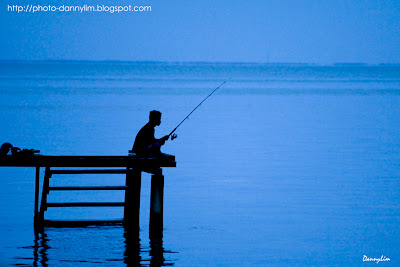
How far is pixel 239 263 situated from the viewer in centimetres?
1007

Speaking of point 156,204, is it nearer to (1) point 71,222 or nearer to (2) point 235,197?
(1) point 71,222

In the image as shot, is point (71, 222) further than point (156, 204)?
Yes

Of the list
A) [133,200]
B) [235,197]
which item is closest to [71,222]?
[133,200]

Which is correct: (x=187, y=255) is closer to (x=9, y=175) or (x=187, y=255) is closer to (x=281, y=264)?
(x=281, y=264)

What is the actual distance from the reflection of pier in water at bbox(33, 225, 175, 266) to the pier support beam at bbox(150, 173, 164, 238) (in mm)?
222

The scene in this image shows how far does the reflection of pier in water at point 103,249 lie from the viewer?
9.73 meters

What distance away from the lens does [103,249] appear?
10.3 m

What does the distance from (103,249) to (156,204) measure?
3.87 ft

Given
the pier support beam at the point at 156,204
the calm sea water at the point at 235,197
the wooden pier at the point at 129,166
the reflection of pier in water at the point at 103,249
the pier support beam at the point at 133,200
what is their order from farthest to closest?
the pier support beam at the point at 133,200
the pier support beam at the point at 156,204
the wooden pier at the point at 129,166
the calm sea water at the point at 235,197
the reflection of pier in water at the point at 103,249

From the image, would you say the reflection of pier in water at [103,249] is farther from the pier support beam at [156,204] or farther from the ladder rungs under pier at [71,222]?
the pier support beam at [156,204]

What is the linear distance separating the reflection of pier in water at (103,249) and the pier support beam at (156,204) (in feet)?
0.73

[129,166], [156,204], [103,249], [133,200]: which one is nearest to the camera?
[103,249]

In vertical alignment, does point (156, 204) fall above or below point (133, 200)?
below

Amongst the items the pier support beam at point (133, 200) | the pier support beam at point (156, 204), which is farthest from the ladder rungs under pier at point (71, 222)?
the pier support beam at point (156, 204)
